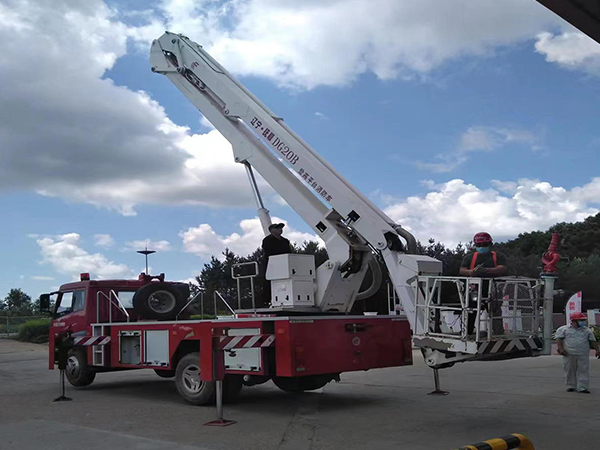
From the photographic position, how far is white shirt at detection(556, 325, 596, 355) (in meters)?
12.6

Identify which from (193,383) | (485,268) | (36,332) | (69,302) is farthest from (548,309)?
(36,332)

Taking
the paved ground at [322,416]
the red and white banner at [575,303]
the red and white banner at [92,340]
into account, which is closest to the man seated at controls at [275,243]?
the paved ground at [322,416]

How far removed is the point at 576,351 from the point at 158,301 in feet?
27.6

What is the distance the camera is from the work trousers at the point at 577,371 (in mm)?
12258

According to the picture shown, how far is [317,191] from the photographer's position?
11422 millimetres

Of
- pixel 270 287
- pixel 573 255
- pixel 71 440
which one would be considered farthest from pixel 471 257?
pixel 573 255

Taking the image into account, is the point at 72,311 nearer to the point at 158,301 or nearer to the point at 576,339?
the point at 158,301

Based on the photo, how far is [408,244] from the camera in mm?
10359

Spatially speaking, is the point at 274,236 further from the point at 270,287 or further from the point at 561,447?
the point at 561,447

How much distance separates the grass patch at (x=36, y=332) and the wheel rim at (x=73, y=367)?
67.6ft

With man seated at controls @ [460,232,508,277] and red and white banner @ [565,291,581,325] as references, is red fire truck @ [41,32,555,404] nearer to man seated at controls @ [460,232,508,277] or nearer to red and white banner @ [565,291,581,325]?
man seated at controls @ [460,232,508,277]

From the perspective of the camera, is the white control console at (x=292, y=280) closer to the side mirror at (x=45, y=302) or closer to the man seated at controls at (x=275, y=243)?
the man seated at controls at (x=275, y=243)

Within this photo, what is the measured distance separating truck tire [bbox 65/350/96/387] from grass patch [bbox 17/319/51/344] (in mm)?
20647

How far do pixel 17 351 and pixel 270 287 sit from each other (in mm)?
21800
